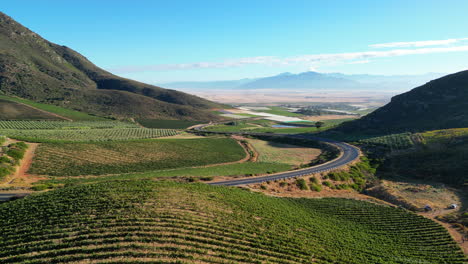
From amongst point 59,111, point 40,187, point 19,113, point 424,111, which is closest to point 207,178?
point 40,187

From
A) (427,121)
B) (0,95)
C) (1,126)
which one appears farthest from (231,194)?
(0,95)

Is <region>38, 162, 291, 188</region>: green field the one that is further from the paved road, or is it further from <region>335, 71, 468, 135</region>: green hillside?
<region>335, 71, 468, 135</region>: green hillside

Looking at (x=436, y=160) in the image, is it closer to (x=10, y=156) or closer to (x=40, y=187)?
(x=40, y=187)

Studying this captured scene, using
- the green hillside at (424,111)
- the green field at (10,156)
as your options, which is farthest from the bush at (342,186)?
the green hillside at (424,111)

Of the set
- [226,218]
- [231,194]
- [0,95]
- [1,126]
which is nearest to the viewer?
[226,218]

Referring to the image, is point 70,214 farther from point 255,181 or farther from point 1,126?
point 1,126
